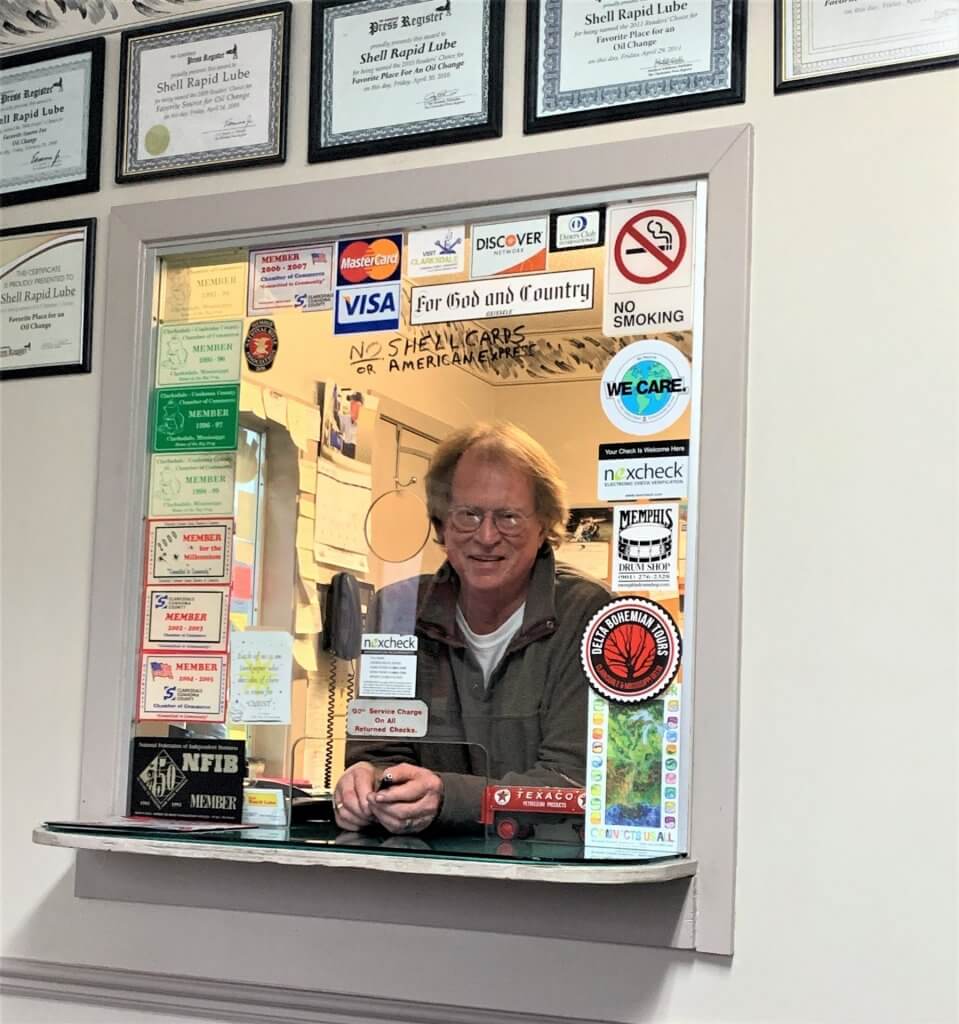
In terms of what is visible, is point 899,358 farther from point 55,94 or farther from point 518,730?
point 55,94

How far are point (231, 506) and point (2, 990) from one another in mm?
1014

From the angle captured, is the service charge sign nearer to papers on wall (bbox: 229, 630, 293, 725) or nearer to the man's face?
papers on wall (bbox: 229, 630, 293, 725)

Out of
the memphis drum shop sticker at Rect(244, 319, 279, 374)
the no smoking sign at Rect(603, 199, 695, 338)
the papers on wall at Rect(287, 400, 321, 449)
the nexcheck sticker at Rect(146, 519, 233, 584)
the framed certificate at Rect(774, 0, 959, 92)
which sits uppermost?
the framed certificate at Rect(774, 0, 959, 92)

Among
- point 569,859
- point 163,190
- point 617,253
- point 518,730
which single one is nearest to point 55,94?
point 163,190

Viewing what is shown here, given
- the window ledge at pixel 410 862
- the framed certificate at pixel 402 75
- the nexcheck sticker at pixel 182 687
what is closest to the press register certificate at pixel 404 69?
the framed certificate at pixel 402 75

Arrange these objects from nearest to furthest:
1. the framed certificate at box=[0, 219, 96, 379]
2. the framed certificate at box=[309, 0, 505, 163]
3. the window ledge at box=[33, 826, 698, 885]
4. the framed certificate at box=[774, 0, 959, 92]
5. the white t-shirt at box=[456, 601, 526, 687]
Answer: the window ledge at box=[33, 826, 698, 885], the framed certificate at box=[774, 0, 959, 92], the white t-shirt at box=[456, 601, 526, 687], the framed certificate at box=[309, 0, 505, 163], the framed certificate at box=[0, 219, 96, 379]

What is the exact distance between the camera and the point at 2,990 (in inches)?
105

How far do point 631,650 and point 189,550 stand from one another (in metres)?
0.86

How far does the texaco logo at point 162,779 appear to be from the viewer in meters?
2.54

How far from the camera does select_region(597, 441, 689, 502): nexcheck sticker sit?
2252 millimetres

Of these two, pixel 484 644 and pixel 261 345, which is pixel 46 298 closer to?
pixel 261 345

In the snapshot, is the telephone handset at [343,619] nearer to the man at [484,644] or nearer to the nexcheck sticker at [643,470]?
the man at [484,644]

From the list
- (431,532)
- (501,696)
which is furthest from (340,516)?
(501,696)

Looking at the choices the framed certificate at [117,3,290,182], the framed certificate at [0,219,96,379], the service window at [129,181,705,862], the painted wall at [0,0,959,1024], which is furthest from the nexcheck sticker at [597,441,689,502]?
the framed certificate at [0,219,96,379]
